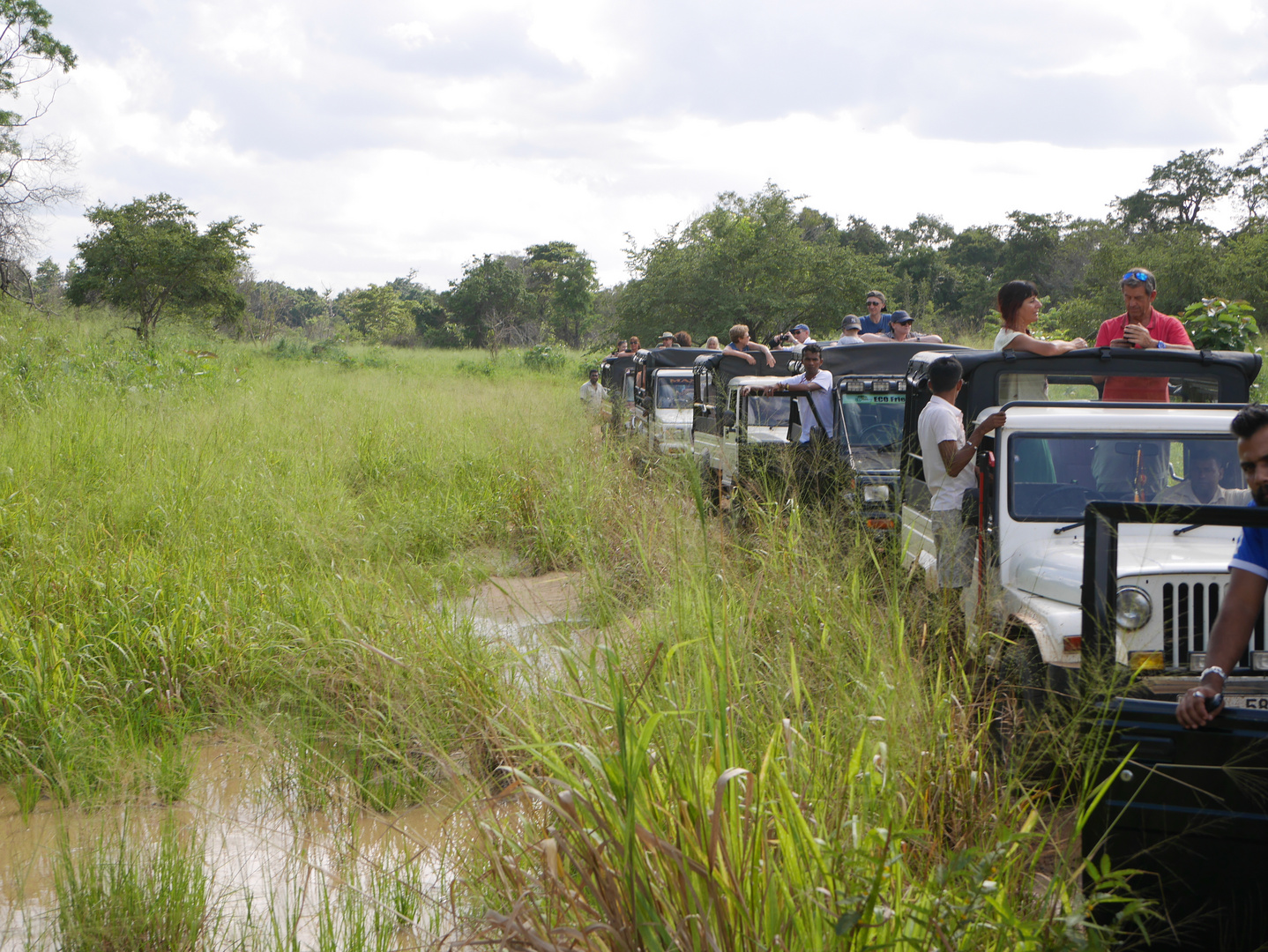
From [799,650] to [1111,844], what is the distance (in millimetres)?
1199

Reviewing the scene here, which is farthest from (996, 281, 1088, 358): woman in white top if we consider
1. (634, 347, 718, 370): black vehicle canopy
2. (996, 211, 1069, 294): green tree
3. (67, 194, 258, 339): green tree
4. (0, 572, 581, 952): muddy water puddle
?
(996, 211, 1069, 294): green tree

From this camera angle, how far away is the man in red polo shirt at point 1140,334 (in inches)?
191

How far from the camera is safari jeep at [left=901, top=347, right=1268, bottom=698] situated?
3211 millimetres

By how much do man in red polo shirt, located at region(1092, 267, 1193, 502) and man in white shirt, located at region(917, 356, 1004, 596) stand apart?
529mm

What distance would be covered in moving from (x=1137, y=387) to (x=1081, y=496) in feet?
3.51

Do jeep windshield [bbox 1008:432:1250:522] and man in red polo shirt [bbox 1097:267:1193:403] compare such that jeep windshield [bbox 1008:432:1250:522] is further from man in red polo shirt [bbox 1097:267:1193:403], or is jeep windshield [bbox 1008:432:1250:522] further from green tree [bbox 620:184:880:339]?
green tree [bbox 620:184:880:339]

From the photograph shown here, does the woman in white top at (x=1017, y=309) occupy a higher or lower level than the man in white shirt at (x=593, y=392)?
higher

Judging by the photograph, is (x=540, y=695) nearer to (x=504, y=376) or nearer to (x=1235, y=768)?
(x=1235, y=768)

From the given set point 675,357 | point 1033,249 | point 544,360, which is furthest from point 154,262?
point 1033,249

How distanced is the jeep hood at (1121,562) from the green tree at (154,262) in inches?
1029

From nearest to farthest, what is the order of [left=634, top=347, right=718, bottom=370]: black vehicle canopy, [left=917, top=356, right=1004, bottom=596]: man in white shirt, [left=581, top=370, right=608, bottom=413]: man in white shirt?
[left=917, top=356, right=1004, bottom=596]: man in white shirt
[left=634, top=347, right=718, bottom=370]: black vehicle canopy
[left=581, top=370, right=608, bottom=413]: man in white shirt

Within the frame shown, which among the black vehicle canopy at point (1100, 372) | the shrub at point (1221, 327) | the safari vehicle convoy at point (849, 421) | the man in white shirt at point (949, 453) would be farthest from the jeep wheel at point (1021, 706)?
the shrub at point (1221, 327)

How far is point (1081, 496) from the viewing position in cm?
422

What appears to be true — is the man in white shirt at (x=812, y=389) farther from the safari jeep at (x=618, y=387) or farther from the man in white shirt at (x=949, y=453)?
the safari jeep at (x=618, y=387)
